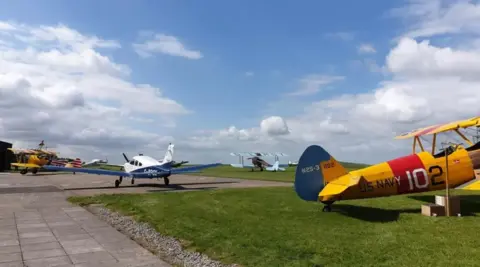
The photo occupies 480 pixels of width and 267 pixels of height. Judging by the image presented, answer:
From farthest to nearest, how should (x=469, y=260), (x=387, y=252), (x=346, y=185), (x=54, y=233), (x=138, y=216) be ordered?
(x=138, y=216)
(x=346, y=185)
(x=54, y=233)
(x=387, y=252)
(x=469, y=260)

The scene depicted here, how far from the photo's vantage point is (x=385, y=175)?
38.9 ft

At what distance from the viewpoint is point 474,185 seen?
11531 millimetres

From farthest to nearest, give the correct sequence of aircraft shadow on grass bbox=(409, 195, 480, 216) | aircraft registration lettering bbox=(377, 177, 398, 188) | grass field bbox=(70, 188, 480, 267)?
aircraft registration lettering bbox=(377, 177, 398, 188) < aircraft shadow on grass bbox=(409, 195, 480, 216) < grass field bbox=(70, 188, 480, 267)

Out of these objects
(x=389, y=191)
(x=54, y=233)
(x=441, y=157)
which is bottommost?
(x=54, y=233)

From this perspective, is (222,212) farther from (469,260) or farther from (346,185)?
(469,260)

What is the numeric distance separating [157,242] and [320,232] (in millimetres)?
4370

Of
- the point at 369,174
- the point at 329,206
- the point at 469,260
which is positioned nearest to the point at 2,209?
the point at 329,206

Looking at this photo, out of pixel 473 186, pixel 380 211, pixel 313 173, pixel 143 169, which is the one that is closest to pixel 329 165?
pixel 313 173

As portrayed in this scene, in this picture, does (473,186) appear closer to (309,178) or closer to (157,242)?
(309,178)

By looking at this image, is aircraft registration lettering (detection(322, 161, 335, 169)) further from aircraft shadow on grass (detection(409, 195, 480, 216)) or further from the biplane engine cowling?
aircraft shadow on grass (detection(409, 195, 480, 216))

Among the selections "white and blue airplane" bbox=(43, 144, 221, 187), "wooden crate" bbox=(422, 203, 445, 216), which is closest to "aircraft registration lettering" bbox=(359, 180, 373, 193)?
"wooden crate" bbox=(422, 203, 445, 216)

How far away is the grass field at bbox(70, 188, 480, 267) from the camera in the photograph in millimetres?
6941

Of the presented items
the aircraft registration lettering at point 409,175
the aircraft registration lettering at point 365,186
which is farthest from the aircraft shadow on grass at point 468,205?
the aircraft registration lettering at point 365,186

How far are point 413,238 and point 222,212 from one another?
22.6 ft
